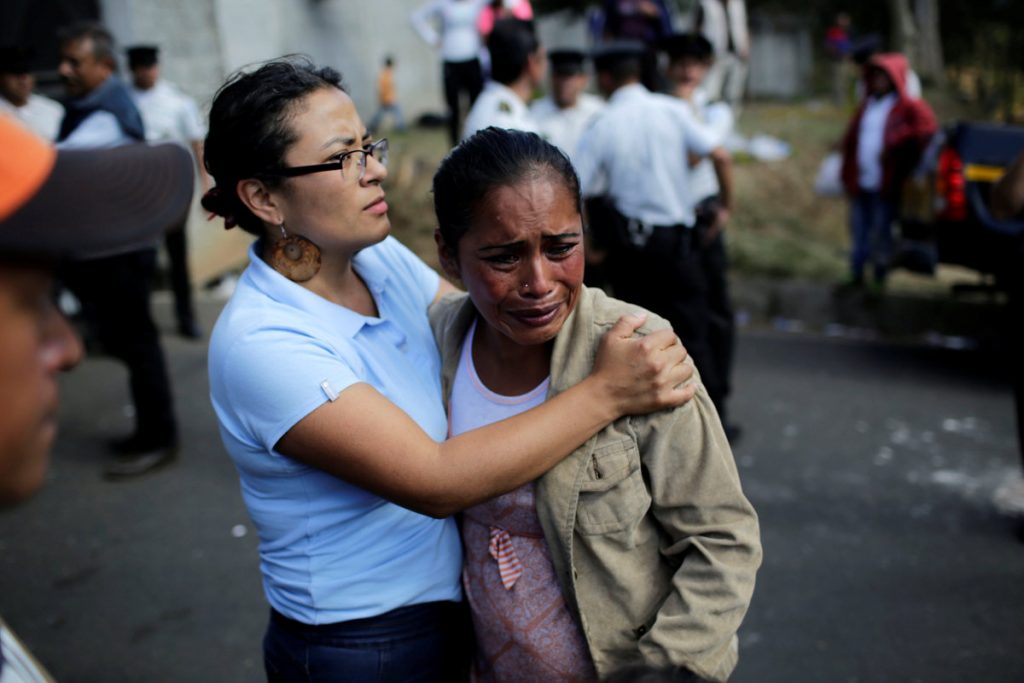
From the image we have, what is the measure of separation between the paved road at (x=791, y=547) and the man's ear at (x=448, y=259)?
208cm

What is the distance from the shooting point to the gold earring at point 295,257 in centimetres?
185

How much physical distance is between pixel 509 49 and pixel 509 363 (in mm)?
3242

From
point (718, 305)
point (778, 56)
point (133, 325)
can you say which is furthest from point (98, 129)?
point (778, 56)

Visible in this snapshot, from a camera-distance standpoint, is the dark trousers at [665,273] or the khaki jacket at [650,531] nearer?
the khaki jacket at [650,531]

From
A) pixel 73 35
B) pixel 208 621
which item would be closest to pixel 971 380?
pixel 208 621

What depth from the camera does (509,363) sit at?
182 centimetres

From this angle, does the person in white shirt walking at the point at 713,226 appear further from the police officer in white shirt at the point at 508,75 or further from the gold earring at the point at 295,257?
the gold earring at the point at 295,257

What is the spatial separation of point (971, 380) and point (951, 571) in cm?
245

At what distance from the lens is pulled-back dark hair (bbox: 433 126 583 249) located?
1.62m

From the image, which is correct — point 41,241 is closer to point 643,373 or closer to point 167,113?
point 643,373

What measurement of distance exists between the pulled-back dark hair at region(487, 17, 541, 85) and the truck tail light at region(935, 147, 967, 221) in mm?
2711

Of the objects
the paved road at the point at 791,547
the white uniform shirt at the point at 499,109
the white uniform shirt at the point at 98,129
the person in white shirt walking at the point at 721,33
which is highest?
the person in white shirt walking at the point at 721,33

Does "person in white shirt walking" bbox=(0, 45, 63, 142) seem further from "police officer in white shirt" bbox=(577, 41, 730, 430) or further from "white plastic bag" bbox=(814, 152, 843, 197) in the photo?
"white plastic bag" bbox=(814, 152, 843, 197)

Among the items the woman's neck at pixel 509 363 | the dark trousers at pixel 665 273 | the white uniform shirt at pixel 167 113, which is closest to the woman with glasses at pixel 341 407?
the woman's neck at pixel 509 363
